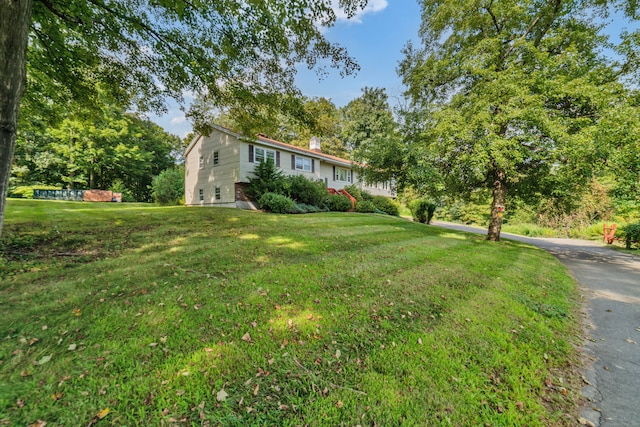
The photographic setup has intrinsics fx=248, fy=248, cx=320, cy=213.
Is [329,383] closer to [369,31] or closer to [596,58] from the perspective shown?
[369,31]

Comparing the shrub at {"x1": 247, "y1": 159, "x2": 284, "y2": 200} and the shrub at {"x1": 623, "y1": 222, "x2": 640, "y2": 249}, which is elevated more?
the shrub at {"x1": 247, "y1": 159, "x2": 284, "y2": 200}

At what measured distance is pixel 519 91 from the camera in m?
8.16

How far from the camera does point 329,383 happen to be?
7.59 ft

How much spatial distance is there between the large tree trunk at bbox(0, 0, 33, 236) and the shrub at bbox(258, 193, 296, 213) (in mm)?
11385

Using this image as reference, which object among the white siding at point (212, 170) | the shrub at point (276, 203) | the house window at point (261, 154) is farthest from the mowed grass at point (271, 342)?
the house window at point (261, 154)

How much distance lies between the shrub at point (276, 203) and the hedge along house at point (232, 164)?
9.43ft

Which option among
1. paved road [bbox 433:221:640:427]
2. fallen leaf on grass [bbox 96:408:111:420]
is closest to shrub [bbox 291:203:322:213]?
paved road [bbox 433:221:640:427]

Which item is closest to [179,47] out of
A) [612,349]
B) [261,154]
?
[612,349]

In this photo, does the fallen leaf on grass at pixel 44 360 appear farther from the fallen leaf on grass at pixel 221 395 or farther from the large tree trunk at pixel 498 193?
the large tree trunk at pixel 498 193

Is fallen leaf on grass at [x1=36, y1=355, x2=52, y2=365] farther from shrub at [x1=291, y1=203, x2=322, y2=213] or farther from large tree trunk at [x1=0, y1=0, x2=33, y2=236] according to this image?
shrub at [x1=291, y1=203, x2=322, y2=213]

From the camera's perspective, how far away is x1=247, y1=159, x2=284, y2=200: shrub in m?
15.5

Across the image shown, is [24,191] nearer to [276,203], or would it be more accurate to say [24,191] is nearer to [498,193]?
[276,203]

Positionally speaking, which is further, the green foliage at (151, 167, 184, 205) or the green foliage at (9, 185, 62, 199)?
the green foliage at (9, 185, 62, 199)

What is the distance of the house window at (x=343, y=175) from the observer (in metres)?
25.1
